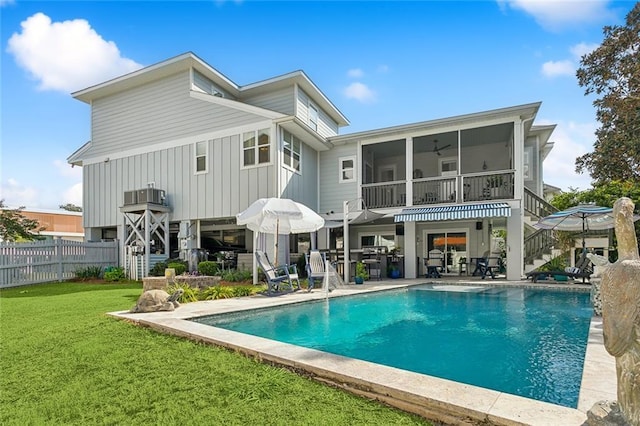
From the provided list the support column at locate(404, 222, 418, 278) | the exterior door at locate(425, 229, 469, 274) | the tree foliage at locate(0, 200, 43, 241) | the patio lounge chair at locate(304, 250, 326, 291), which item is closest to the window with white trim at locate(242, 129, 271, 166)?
the patio lounge chair at locate(304, 250, 326, 291)

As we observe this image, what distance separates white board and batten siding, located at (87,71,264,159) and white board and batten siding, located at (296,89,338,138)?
2861mm

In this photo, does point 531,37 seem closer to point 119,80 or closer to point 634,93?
point 634,93

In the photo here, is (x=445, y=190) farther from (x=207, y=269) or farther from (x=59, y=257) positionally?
(x=59, y=257)

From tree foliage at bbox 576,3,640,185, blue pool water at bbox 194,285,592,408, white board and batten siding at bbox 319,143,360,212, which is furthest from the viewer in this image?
white board and batten siding at bbox 319,143,360,212

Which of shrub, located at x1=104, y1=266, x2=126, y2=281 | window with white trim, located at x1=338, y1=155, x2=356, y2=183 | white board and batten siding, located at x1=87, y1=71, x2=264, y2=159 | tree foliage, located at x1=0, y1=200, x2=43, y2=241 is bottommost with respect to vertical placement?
shrub, located at x1=104, y1=266, x2=126, y2=281

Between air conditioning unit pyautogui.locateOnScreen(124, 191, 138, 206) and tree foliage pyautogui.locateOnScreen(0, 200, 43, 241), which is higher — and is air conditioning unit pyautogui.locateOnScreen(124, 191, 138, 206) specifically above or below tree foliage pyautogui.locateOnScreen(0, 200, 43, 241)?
above

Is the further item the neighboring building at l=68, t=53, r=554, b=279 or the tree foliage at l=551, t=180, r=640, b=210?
the tree foliage at l=551, t=180, r=640, b=210

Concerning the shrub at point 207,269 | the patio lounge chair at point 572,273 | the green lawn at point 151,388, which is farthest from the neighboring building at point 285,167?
the green lawn at point 151,388

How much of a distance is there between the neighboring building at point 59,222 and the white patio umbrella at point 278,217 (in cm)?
2691

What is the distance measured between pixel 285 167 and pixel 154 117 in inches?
285

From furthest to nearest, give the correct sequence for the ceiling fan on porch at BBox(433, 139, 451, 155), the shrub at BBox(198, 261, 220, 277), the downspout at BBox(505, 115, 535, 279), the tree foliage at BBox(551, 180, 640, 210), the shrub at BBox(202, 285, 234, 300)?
the ceiling fan on porch at BBox(433, 139, 451, 155)
the tree foliage at BBox(551, 180, 640, 210)
the shrub at BBox(198, 261, 220, 277)
the downspout at BBox(505, 115, 535, 279)
the shrub at BBox(202, 285, 234, 300)

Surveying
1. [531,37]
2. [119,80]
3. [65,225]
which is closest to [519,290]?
[531,37]

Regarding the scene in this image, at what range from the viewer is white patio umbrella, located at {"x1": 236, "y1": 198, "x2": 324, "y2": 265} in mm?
9547

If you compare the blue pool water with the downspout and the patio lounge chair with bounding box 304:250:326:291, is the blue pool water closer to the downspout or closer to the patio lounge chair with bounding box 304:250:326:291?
the patio lounge chair with bounding box 304:250:326:291
